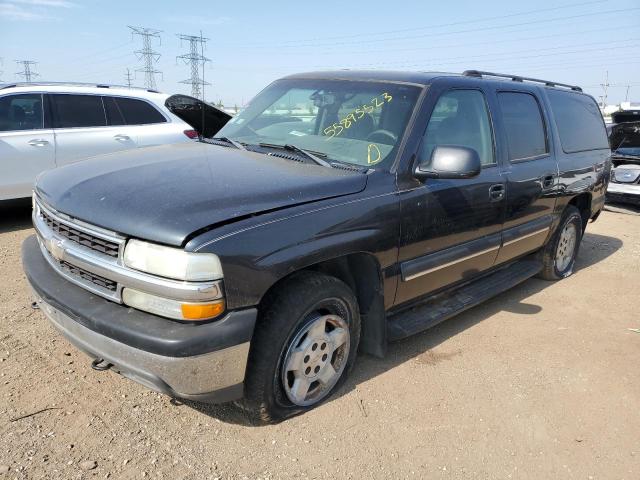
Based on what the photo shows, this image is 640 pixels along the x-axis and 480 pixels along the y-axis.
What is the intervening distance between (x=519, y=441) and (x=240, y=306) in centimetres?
170

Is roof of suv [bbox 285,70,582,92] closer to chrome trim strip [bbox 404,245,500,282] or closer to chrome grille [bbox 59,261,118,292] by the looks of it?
chrome trim strip [bbox 404,245,500,282]

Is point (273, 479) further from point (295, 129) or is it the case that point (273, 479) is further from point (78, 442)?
point (295, 129)

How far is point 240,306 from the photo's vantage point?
228 centimetres

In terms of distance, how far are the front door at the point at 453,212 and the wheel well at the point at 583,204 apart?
1905 millimetres

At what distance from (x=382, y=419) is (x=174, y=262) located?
4.89 feet

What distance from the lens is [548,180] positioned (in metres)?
4.45

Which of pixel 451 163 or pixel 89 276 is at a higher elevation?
pixel 451 163

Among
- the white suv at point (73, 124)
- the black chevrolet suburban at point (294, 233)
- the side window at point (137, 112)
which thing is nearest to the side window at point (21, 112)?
the white suv at point (73, 124)

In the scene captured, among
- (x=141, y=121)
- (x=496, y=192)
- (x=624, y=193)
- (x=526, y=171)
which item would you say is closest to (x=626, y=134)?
(x=624, y=193)

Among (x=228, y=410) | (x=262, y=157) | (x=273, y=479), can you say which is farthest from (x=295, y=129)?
(x=273, y=479)

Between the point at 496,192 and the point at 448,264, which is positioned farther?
the point at 496,192

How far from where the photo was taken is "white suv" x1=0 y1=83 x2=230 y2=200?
19.8 ft

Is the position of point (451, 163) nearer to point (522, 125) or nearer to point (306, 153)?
point (306, 153)

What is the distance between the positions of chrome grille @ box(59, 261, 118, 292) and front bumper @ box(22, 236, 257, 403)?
0.23ft
